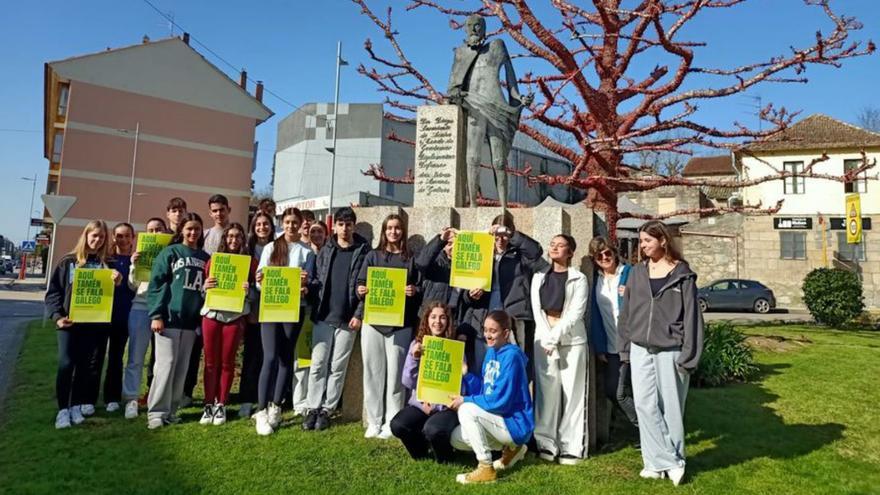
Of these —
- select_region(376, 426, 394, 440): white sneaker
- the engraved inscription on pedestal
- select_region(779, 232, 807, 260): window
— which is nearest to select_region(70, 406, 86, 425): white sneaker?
select_region(376, 426, 394, 440): white sneaker

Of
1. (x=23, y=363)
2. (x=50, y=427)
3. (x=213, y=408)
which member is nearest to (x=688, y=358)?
(x=213, y=408)

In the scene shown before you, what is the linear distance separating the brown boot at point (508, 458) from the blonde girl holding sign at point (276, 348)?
2028 millimetres

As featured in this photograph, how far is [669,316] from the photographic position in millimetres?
3848

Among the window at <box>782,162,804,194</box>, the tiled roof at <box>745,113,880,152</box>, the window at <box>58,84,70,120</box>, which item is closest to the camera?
the tiled roof at <box>745,113,880,152</box>

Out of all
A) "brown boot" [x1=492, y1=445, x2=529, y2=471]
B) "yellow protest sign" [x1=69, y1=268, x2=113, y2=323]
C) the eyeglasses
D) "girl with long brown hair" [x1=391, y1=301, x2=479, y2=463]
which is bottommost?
"brown boot" [x1=492, y1=445, x2=529, y2=471]

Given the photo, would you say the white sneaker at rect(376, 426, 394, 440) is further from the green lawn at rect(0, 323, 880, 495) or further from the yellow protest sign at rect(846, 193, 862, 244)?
the yellow protest sign at rect(846, 193, 862, 244)

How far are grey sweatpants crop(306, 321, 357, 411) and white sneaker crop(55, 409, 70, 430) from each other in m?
2.12

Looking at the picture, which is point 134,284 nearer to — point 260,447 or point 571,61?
point 260,447

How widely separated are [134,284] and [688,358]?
16.1 ft

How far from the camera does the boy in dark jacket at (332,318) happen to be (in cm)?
476

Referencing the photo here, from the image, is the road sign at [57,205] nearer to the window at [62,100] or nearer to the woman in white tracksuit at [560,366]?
the woman in white tracksuit at [560,366]

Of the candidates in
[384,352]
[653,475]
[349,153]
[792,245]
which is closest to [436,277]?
[384,352]

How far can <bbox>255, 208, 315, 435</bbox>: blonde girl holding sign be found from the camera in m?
4.73

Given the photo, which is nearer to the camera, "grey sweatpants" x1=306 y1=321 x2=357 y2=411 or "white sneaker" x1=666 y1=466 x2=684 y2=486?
"white sneaker" x1=666 y1=466 x2=684 y2=486
